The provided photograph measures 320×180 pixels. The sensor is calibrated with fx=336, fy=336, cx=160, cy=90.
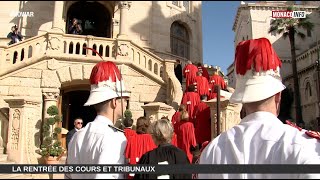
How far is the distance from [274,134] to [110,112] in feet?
4.37

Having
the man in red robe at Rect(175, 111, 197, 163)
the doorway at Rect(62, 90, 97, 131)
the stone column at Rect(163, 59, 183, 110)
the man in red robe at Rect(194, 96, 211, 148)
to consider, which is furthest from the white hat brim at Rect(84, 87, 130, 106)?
the doorway at Rect(62, 90, 97, 131)

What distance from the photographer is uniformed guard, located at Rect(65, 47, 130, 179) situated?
2.34 meters

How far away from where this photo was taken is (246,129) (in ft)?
6.41

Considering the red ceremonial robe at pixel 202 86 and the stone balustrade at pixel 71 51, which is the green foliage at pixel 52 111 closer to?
the stone balustrade at pixel 71 51

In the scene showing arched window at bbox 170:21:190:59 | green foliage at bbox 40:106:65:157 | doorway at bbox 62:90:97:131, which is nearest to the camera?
green foliage at bbox 40:106:65:157

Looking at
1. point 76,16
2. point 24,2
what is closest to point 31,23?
point 24,2

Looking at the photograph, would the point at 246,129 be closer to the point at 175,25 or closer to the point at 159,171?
the point at 159,171

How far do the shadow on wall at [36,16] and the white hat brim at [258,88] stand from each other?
18829 mm

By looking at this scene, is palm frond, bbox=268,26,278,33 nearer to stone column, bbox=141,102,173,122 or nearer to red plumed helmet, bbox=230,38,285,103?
stone column, bbox=141,102,173,122

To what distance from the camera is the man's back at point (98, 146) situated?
7.58 feet

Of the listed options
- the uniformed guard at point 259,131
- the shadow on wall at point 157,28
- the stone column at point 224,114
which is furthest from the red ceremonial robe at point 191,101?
the shadow on wall at point 157,28

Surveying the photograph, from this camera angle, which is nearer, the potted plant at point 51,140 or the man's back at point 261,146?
the man's back at point 261,146

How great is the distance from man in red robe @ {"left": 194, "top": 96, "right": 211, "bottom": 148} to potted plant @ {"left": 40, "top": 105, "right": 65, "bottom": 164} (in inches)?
147

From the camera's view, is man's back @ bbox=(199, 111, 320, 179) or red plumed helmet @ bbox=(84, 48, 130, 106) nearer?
man's back @ bbox=(199, 111, 320, 179)
